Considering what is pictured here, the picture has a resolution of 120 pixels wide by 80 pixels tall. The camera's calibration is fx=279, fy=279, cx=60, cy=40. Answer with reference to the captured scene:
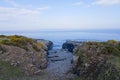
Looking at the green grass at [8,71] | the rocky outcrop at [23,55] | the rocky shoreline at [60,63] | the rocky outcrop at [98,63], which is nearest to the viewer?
the rocky outcrop at [98,63]

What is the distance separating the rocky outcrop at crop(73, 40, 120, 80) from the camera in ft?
59.5

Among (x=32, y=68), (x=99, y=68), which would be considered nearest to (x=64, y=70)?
(x=32, y=68)

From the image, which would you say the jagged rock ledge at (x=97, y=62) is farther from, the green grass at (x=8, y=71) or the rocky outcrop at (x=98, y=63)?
the green grass at (x=8, y=71)

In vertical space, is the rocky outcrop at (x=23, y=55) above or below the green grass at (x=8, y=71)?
above

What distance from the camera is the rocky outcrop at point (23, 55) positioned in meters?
21.9

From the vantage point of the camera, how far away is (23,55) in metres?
23.4

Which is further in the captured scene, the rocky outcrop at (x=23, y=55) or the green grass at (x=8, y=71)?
the rocky outcrop at (x=23, y=55)

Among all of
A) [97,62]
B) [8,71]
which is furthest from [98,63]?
[8,71]

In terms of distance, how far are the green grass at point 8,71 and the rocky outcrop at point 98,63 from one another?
4.45 m

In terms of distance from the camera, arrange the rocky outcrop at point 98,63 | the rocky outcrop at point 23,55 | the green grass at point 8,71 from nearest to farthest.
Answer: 1. the rocky outcrop at point 98,63
2. the green grass at point 8,71
3. the rocky outcrop at point 23,55

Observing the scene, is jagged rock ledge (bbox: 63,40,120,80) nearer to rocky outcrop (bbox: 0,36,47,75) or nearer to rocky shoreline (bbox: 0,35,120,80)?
rocky shoreline (bbox: 0,35,120,80)

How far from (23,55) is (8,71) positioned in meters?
2.94

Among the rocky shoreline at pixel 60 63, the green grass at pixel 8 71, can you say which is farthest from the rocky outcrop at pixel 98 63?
the green grass at pixel 8 71

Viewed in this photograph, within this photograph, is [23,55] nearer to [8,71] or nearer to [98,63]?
[8,71]
